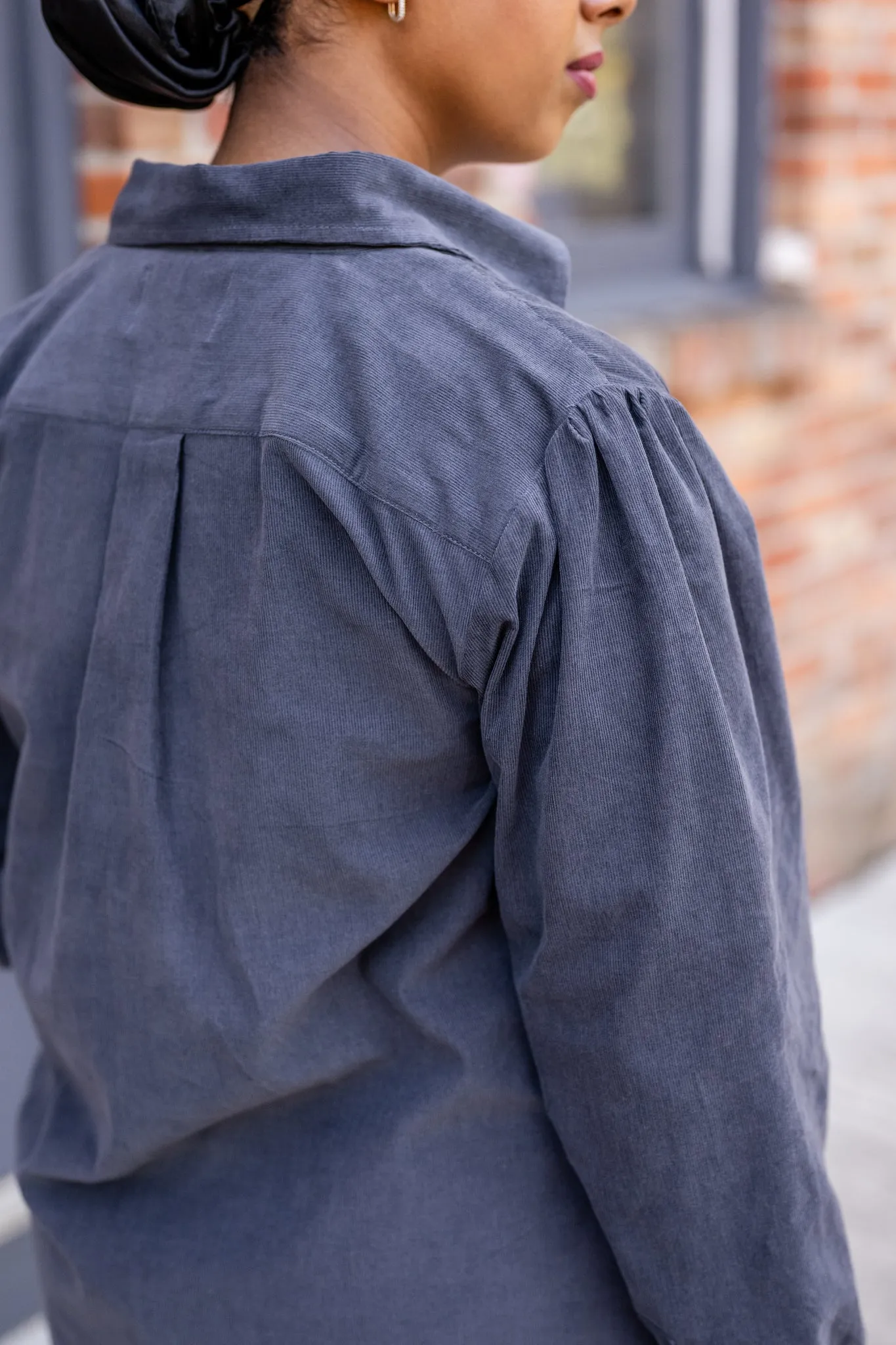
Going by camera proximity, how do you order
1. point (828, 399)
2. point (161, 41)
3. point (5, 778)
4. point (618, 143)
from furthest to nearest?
1. point (828, 399)
2. point (618, 143)
3. point (5, 778)
4. point (161, 41)

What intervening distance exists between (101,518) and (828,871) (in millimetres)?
2944

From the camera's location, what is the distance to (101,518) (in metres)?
0.98

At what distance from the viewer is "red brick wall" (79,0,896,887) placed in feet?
9.91

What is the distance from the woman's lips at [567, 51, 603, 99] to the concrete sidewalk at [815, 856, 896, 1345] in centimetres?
193

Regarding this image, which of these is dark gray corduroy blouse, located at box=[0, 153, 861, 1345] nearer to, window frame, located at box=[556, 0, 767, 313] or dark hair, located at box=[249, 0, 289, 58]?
dark hair, located at box=[249, 0, 289, 58]

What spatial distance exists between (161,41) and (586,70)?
0.96 ft

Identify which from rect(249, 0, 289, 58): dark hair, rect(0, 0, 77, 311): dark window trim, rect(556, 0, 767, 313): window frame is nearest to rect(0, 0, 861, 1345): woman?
rect(249, 0, 289, 58): dark hair

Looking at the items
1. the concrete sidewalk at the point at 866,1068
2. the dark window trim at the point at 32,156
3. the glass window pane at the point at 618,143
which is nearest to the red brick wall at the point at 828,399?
the concrete sidewalk at the point at 866,1068

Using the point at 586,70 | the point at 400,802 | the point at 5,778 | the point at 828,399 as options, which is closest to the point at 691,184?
the point at 828,399

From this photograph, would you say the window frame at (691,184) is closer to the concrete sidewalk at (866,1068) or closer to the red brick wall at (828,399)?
the red brick wall at (828,399)

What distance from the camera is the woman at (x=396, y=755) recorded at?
83 centimetres

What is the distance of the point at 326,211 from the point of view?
0.89 meters

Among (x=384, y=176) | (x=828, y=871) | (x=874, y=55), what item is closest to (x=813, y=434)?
(x=874, y=55)

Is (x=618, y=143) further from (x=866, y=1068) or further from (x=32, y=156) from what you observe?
(x=866, y=1068)
